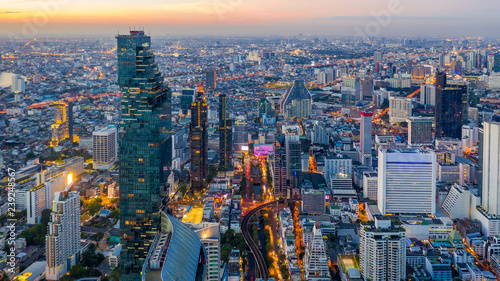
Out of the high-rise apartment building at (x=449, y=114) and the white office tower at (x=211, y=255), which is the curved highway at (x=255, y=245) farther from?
the high-rise apartment building at (x=449, y=114)

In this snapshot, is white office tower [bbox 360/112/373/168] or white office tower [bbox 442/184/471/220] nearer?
white office tower [bbox 442/184/471/220]

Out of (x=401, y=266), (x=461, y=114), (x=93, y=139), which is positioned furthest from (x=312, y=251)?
(x=461, y=114)

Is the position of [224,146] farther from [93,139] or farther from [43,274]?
[43,274]

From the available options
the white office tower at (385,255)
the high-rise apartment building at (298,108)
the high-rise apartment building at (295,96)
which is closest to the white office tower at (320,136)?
the high-rise apartment building at (298,108)

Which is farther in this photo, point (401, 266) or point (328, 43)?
point (328, 43)

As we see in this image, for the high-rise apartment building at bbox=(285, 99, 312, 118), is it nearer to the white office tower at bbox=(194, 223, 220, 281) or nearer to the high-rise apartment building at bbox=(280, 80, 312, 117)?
the high-rise apartment building at bbox=(280, 80, 312, 117)

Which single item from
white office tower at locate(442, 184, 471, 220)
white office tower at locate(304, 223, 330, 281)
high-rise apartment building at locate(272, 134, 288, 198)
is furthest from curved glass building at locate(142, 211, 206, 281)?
white office tower at locate(442, 184, 471, 220)
